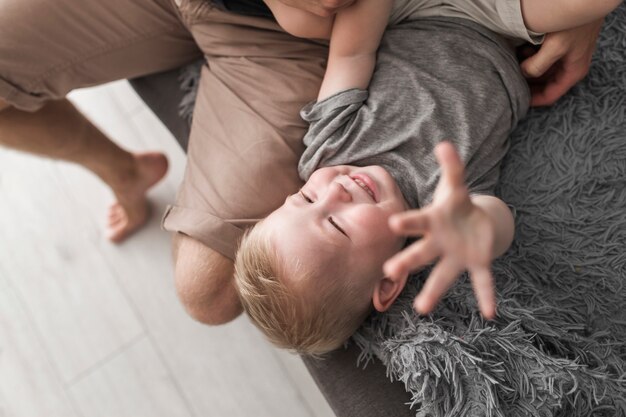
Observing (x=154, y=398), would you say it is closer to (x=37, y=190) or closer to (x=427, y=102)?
(x=37, y=190)

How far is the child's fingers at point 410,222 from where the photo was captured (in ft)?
1.36

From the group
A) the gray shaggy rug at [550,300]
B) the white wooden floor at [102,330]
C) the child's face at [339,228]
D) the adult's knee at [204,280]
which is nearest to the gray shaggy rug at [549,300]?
the gray shaggy rug at [550,300]

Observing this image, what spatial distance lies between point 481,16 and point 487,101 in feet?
0.47

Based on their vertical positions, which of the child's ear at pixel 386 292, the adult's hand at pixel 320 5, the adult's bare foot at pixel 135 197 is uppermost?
the adult's hand at pixel 320 5

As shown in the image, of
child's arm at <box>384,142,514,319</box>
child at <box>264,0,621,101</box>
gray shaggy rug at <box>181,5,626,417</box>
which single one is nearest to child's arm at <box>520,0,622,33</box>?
child at <box>264,0,621,101</box>

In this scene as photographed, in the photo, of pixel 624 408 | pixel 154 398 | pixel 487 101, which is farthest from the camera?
pixel 154 398

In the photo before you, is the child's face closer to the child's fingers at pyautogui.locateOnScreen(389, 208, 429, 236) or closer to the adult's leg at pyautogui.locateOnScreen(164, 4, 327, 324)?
the adult's leg at pyautogui.locateOnScreen(164, 4, 327, 324)

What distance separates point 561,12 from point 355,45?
290mm

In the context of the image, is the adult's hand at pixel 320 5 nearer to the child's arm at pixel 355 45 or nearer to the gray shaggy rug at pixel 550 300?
the child's arm at pixel 355 45

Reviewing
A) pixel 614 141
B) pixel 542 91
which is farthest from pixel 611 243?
pixel 542 91

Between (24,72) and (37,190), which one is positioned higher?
(24,72)

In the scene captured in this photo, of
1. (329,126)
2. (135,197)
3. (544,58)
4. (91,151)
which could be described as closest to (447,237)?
(329,126)

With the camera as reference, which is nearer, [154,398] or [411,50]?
[411,50]

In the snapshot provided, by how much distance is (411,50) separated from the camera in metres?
0.84
